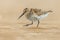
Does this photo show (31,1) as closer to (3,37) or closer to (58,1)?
(58,1)

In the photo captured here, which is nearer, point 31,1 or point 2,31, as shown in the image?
point 2,31

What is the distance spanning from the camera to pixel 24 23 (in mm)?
1369

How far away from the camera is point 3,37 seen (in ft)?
4.00

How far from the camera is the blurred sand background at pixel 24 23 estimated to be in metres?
1.24

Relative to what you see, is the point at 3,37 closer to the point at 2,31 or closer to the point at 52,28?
the point at 2,31

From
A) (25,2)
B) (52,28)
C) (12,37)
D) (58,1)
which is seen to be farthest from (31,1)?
(12,37)

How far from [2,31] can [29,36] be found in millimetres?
145

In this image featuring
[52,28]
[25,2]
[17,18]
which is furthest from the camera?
[25,2]

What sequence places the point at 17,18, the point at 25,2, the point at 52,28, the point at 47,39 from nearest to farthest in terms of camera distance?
1. the point at 47,39
2. the point at 52,28
3. the point at 17,18
4. the point at 25,2

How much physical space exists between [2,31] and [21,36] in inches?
4.3

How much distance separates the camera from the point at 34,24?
1.35m

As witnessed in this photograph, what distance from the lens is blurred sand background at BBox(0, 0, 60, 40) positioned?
4.06ft

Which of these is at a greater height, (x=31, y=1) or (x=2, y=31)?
(x=31, y=1)

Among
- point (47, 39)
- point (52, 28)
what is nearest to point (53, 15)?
point (52, 28)
